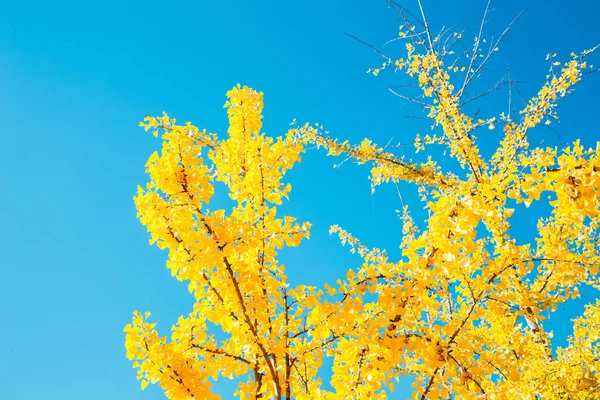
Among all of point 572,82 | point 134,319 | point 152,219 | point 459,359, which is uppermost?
point 572,82

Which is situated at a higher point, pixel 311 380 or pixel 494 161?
pixel 494 161

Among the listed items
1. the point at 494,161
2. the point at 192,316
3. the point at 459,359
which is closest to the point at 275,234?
the point at 192,316

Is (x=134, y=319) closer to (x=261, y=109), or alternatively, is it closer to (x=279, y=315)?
(x=279, y=315)

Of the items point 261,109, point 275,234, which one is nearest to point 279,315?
point 275,234

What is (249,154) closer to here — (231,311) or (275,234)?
(275,234)

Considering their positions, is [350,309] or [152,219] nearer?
[350,309]

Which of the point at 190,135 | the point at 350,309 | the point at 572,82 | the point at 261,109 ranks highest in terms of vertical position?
the point at 572,82

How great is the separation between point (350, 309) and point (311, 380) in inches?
52.4

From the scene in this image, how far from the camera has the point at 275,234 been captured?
3.34 m

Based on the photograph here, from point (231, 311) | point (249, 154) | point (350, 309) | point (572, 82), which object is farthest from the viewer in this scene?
point (572, 82)

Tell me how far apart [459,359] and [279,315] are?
1270 mm

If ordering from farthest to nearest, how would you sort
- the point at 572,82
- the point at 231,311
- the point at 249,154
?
the point at 572,82 → the point at 249,154 → the point at 231,311

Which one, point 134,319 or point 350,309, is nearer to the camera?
point 350,309

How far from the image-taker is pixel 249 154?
141 inches
